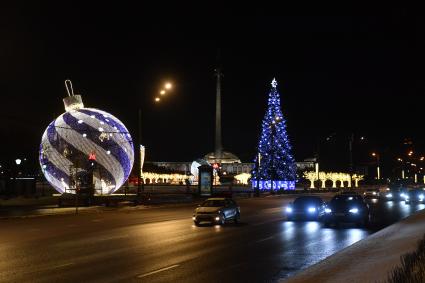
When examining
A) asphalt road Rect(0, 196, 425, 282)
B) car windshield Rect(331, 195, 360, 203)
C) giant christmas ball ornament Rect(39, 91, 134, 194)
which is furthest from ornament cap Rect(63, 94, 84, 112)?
car windshield Rect(331, 195, 360, 203)

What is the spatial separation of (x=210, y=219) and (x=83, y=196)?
2091cm

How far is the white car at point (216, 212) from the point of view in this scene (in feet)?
97.0

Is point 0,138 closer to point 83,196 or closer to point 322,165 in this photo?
point 83,196

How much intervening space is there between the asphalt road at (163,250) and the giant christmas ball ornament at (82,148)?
23.8 m

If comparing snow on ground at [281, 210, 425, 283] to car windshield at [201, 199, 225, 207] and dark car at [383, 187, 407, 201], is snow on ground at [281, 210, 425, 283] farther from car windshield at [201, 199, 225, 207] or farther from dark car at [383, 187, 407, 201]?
dark car at [383, 187, 407, 201]

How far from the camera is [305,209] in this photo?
3284 cm

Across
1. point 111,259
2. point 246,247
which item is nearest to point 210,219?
point 246,247

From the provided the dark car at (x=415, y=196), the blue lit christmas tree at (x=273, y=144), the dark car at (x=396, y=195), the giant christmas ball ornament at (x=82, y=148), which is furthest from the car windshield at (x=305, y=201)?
the blue lit christmas tree at (x=273, y=144)

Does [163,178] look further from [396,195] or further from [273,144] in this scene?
[396,195]

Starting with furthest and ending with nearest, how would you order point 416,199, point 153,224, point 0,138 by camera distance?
point 0,138, point 416,199, point 153,224

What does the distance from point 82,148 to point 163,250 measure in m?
36.6

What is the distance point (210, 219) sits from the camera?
2964 centimetres

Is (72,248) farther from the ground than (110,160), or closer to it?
closer to it

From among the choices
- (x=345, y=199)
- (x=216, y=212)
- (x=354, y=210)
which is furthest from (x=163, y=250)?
(x=345, y=199)
